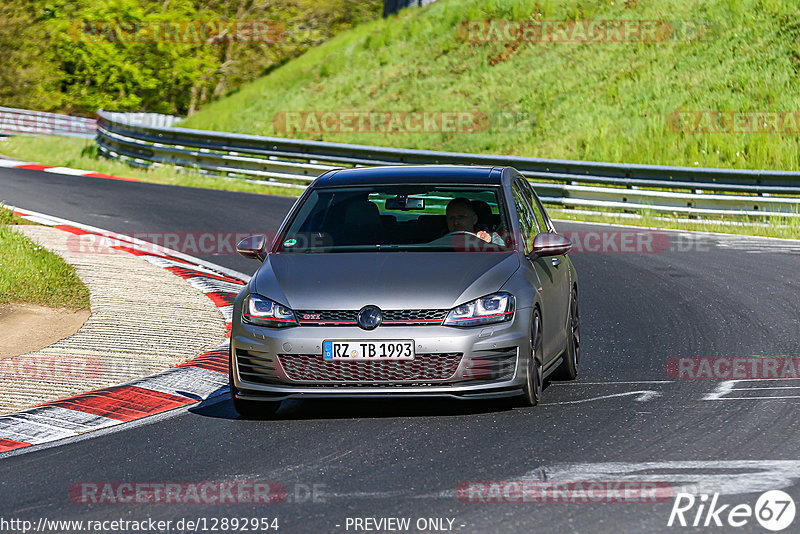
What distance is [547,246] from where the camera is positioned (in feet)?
26.6

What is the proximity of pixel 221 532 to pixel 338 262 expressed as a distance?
112 inches

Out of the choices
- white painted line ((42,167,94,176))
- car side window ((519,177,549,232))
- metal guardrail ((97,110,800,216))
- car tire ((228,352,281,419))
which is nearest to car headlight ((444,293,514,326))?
car tire ((228,352,281,419))

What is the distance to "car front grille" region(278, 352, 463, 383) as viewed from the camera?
728 cm

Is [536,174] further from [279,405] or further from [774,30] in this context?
[279,405]

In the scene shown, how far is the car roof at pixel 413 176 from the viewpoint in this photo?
28.6ft

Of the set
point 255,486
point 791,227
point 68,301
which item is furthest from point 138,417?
point 791,227

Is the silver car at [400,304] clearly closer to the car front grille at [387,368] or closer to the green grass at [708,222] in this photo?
the car front grille at [387,368]

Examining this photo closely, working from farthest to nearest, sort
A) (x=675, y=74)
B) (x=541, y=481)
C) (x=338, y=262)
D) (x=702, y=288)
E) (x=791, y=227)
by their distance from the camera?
(x=675, y=74) → (x=791, y=227) → (x=702, y=288) → (x=338, y=262) → (x=541, y=481)

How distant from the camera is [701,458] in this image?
21.0 ft

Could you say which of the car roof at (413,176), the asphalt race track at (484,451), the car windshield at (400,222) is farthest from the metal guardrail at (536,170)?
the car windshield at (400,222)

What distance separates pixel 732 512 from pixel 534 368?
2.49 meters

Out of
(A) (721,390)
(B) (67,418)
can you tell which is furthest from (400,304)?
(A) (721,390)

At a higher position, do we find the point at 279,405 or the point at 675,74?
the point at 675,74

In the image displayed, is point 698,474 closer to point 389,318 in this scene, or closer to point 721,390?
point 389,318
